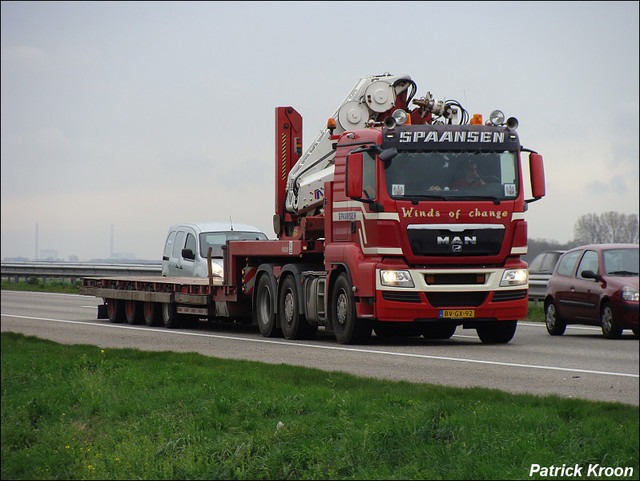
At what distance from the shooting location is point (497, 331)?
1484 cm

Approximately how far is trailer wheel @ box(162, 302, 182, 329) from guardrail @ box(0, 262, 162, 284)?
52.9ft

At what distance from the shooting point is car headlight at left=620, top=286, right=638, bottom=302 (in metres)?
3.19

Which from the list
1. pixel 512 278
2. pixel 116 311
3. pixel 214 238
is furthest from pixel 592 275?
pixel 116 311

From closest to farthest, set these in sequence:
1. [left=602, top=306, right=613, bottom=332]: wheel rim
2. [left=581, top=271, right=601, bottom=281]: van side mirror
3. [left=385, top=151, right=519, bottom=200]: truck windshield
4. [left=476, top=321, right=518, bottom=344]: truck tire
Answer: [left=602, top=306, right=613, bottom=332]: wheel rim, [left=581, top=271, right=601, bottom=281]: van side mirror, [left=385, top=151, right=519, bottom=200]: truck windshield, [left=476, top=321, right=518, bottom=344]: truck tire

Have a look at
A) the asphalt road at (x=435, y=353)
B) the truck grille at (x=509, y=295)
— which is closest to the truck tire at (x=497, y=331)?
the asphalt road at (x=435, y=353)

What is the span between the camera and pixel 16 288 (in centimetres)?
4191

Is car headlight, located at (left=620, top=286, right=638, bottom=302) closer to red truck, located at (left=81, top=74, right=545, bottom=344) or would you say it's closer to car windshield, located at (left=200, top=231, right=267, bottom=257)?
red truck, located at (left=81, top=74, right=545, bottom=344)

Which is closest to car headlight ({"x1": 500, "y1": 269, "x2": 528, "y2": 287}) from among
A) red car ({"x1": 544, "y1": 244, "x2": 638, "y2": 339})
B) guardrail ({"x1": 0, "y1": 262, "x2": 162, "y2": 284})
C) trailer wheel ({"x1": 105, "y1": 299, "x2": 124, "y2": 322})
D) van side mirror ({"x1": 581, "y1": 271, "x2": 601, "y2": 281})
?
red car ({"x1": 544, "y1": 244, "x2": 638, "y2": 339})

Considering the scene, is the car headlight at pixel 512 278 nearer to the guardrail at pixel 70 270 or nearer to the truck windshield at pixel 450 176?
the truck windshield at pixel 450 176

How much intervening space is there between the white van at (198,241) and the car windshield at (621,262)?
16564mm

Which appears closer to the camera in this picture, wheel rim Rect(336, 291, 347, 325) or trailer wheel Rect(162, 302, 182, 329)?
wheel rim Rect(336, 291, 347, 325)

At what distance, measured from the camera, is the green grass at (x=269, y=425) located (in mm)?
6016

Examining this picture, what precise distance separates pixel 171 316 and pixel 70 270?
24.3 m

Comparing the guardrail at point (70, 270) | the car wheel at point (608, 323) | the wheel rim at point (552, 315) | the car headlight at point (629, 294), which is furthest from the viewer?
the guardrail at point (70, 270)
